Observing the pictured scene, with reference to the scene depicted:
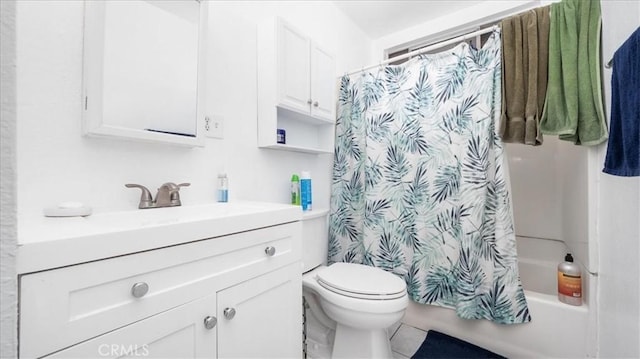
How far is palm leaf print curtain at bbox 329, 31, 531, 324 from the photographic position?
4.65 feet

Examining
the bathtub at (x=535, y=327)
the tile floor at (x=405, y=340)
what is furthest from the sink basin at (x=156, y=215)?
the bathtub at (x=535, y=327)

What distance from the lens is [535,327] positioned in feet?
4.42

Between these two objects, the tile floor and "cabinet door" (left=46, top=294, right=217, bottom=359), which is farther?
the tile floor

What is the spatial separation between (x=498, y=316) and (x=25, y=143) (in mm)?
2050

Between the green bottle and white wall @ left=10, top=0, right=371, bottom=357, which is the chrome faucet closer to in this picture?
white wall @ left=10, top=0, right=371, bottom=357

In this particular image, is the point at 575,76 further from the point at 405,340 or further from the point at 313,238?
the point at 405,340

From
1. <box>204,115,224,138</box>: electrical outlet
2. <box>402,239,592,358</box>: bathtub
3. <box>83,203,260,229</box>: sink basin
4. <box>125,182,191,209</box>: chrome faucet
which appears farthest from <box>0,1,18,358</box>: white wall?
<box>402,239,592,358</box>: bathtub

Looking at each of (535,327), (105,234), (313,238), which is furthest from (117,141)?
(535,327)

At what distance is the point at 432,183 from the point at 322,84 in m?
0.92

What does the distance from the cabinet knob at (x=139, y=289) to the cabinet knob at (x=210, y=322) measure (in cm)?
19

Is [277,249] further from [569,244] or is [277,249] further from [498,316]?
[569,244]

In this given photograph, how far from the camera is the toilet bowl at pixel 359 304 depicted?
1.18 meters

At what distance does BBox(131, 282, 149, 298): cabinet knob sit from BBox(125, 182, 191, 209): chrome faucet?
47 centimetres

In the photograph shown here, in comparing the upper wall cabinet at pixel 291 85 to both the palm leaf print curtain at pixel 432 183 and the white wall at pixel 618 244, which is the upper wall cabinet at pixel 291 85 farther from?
the white wall at pixel 618 244
